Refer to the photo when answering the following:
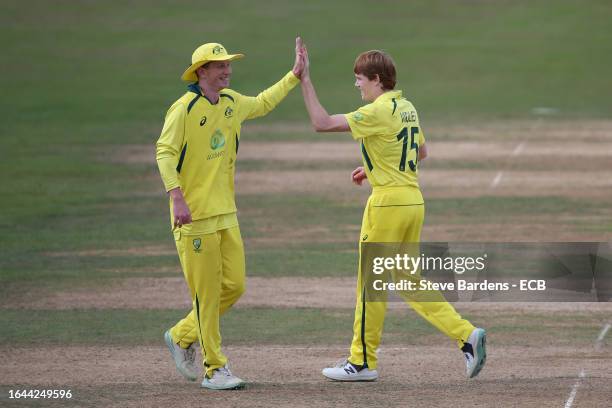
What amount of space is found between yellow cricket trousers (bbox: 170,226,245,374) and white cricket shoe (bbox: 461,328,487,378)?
6.18ft

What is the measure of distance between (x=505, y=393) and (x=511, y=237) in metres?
8.56

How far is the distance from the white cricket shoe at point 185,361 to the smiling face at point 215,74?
6.83 feet

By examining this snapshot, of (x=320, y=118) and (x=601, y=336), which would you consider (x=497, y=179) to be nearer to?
(x=601, y=336)

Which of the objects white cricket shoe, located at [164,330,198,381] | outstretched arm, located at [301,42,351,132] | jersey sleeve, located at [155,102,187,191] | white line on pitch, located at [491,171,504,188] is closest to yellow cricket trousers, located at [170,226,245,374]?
white cricket shoe, located at [164,330,198,381]

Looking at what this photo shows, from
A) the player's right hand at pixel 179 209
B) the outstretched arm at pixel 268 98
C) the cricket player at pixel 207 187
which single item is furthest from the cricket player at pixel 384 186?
the player's right hand at pixel 179 209

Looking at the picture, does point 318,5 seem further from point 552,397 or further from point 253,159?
point 552,397

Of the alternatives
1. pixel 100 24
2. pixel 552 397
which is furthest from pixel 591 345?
pixel 100 24

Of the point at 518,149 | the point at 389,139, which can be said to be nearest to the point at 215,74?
the point at 389,139

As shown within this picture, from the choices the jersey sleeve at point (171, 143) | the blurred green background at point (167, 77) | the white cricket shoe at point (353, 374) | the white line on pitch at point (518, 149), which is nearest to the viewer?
the jersey sleeve at point (171, 143)

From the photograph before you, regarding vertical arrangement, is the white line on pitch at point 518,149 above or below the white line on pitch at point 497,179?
above

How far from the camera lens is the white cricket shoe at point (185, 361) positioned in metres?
10.3

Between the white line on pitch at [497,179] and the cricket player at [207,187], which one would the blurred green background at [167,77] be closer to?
the white line on pitch at [497,179]

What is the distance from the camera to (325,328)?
1291 cm

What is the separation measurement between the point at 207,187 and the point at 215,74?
0.88 m
